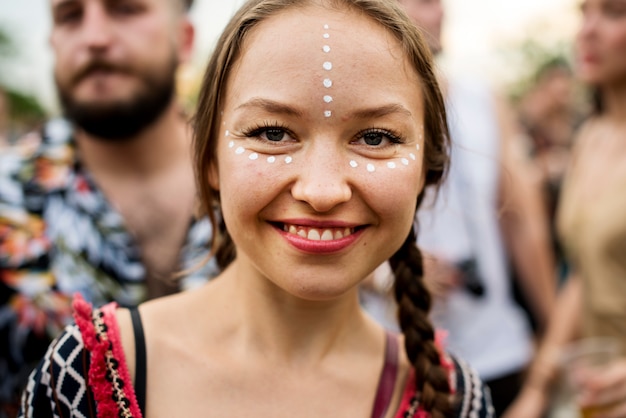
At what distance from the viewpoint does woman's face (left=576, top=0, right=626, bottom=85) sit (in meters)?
3.03

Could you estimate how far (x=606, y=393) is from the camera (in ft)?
7.59

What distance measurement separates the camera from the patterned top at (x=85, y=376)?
4.51 ft

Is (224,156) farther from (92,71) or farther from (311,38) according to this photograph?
(92,71)

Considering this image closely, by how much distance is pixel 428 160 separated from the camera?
161cm

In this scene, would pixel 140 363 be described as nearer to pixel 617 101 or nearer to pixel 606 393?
pixel 606 393

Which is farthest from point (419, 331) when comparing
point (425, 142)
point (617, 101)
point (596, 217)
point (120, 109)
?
point (617, 101)

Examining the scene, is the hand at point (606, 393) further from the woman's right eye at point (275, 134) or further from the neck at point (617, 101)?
the woman's right eye at point (275, 134)

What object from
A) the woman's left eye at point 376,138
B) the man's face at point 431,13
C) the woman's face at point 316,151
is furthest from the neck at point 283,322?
the man's face at point 431,13

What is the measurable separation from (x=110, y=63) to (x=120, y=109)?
0.16 metres

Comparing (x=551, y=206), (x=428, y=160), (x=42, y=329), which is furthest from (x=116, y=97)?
(x=551, y=206)

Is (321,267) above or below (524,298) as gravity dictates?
above

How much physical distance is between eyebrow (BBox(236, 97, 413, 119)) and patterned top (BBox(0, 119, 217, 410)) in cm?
101

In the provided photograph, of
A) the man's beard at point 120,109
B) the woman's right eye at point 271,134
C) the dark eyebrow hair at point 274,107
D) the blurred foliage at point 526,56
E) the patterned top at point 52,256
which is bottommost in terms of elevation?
the blurred foliage at point 526,56

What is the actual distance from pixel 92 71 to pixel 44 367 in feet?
4.29
